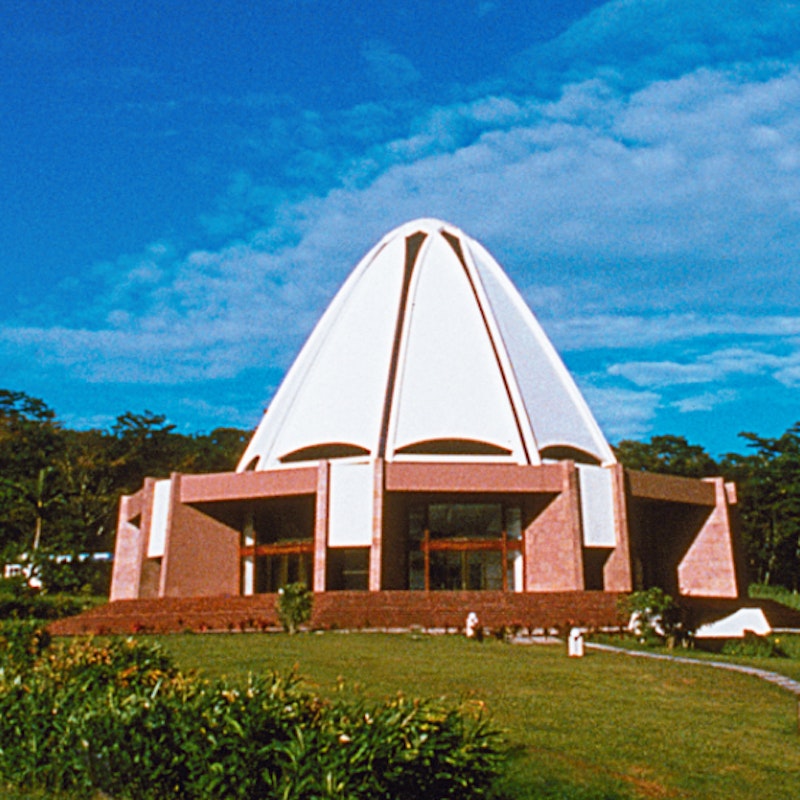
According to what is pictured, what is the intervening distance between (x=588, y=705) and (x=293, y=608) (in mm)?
11626

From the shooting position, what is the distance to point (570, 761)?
757 centimetres

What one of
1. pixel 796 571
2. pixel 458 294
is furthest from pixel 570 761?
pixel 796 571

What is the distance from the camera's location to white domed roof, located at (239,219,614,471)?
1291 inches

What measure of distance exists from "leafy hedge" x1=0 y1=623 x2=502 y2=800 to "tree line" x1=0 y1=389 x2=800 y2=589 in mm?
37623

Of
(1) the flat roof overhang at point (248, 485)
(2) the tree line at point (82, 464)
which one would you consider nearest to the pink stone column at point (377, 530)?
(1) the flat roof overhang at point (248, 485)

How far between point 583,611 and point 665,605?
5.06 m

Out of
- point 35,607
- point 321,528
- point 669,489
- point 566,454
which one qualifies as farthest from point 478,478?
point 35,607

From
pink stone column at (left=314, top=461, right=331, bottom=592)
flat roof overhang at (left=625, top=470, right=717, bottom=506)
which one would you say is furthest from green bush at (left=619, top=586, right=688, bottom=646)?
pink stone column at (left=314, top=461, right=331, bottom=592)

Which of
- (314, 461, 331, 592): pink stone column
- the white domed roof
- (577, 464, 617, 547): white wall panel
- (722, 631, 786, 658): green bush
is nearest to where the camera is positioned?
(722, 631, 786, 658): green bush

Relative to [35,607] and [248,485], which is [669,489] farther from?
[35,607]

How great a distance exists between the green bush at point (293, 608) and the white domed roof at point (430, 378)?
11.0 m

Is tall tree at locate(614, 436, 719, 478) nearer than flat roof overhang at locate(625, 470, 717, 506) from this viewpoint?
No

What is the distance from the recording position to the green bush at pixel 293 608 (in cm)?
2088

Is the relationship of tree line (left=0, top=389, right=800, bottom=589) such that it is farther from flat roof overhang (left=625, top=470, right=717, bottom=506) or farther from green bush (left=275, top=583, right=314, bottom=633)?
green bush (left=275, top=583, right=314, bottom=633)
